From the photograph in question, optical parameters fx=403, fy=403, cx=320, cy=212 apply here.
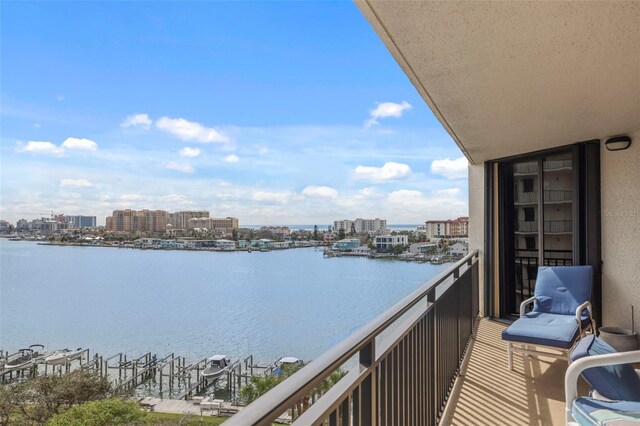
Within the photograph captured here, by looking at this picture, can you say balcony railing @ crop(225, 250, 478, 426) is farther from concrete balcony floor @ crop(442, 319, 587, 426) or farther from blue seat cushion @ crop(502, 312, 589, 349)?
blue seat cushion @ crop(502, 312, 589, 349)

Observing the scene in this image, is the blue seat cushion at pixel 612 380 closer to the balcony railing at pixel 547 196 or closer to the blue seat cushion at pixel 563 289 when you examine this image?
the blue seat cushion at pixel 563 289

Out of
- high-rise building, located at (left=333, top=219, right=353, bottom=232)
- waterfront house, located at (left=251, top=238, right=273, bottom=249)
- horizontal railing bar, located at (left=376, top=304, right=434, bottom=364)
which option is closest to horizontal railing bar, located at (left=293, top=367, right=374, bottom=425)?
horizontal railing bar, located at (left=376, top=304, right=434, bottom=364)

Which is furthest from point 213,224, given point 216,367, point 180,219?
point 216,367

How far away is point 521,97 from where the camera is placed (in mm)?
2553

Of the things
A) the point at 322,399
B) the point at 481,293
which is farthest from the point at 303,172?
the point at 322,399

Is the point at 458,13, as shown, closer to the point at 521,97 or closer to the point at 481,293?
the point at 521,97

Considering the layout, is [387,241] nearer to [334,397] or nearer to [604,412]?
[604,412]

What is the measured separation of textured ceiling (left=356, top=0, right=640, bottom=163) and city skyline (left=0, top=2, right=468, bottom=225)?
33482mm

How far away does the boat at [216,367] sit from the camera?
2870 centimetres

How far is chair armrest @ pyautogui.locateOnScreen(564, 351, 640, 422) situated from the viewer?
184 cm

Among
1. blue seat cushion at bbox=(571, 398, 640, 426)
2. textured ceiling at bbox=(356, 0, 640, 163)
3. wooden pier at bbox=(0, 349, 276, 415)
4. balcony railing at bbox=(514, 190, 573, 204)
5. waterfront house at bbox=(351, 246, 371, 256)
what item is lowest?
wooden pier at bbox=(0, 349, 276, 415)

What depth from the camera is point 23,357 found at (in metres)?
32.7

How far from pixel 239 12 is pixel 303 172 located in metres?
29.8

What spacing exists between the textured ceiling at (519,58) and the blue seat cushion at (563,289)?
1.37 metres
